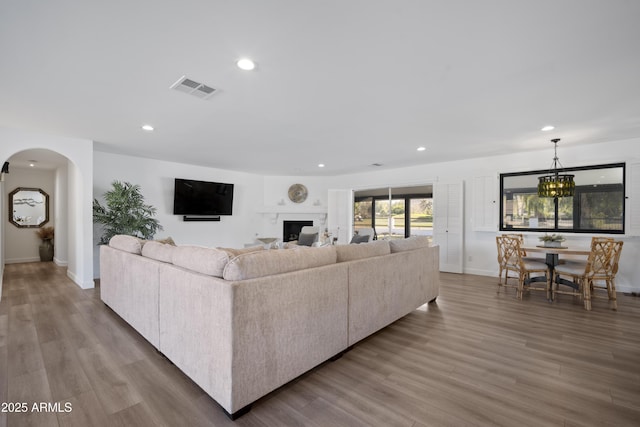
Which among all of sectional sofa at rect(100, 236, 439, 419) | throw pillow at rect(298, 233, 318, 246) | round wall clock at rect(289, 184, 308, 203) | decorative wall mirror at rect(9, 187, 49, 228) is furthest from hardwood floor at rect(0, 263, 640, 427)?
round wall clock at rect(289, 184, 308, 203)

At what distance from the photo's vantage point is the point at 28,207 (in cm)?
720

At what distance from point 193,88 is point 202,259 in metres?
1.70

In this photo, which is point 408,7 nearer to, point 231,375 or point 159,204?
point 231,375

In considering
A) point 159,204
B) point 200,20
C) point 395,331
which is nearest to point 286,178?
point 159,204

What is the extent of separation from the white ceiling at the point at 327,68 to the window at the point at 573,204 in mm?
817

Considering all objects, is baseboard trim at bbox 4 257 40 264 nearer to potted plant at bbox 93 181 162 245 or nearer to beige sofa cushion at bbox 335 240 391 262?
potted plant at bbox 93 181 162 245

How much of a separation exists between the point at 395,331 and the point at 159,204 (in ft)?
17.8

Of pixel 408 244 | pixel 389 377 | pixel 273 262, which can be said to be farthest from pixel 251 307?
pixel 408 244

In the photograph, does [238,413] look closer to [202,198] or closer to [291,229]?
[202,198]

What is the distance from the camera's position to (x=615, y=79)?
8.15 feet

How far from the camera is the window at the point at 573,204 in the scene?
15.2 feet

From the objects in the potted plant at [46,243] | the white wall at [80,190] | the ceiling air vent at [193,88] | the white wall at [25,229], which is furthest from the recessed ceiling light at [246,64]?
the potted plant at [46,243]

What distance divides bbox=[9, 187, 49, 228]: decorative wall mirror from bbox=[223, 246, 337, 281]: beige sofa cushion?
8.64m

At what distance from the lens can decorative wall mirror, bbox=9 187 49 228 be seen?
6.99 meters
